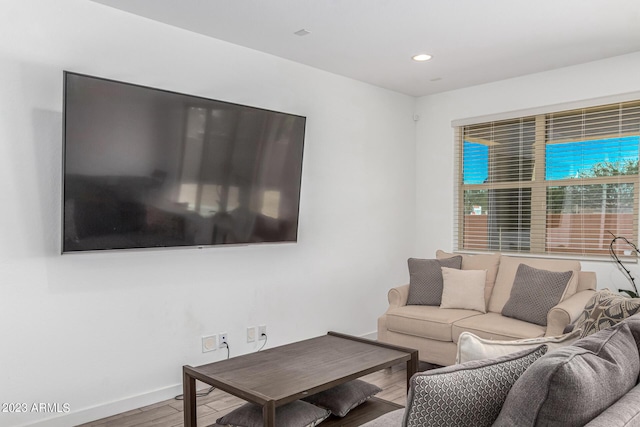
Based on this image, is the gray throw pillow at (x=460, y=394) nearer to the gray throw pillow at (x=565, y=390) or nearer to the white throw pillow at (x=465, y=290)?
the gray throw pillow at (x=565, y=390)

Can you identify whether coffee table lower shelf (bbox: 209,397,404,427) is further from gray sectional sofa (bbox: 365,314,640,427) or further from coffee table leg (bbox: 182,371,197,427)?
gray sectional sofa (bbox: 365,314,640,427)

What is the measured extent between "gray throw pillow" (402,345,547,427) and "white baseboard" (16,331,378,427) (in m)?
2.47

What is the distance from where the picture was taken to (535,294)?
361cm

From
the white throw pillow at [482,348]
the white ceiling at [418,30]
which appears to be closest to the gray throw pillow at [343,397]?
the white throw pillow at [482,348]

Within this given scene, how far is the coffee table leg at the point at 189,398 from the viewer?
246 cm

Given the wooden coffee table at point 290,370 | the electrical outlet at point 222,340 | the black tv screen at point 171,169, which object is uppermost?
the black tv screen at point 171,169

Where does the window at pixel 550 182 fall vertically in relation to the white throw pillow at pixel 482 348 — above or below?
above

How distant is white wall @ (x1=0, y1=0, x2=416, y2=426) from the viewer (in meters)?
2.75

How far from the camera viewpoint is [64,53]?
114 inches

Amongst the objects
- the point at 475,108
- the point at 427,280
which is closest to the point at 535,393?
the point at 427,280

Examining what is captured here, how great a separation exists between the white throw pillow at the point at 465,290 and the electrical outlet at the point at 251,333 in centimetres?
153

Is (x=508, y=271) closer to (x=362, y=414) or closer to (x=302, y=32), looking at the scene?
(x=362, y=414)

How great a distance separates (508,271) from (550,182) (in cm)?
107

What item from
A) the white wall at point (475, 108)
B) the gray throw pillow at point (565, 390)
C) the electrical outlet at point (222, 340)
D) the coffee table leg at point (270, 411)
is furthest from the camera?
the white wall at point (475, 108)
